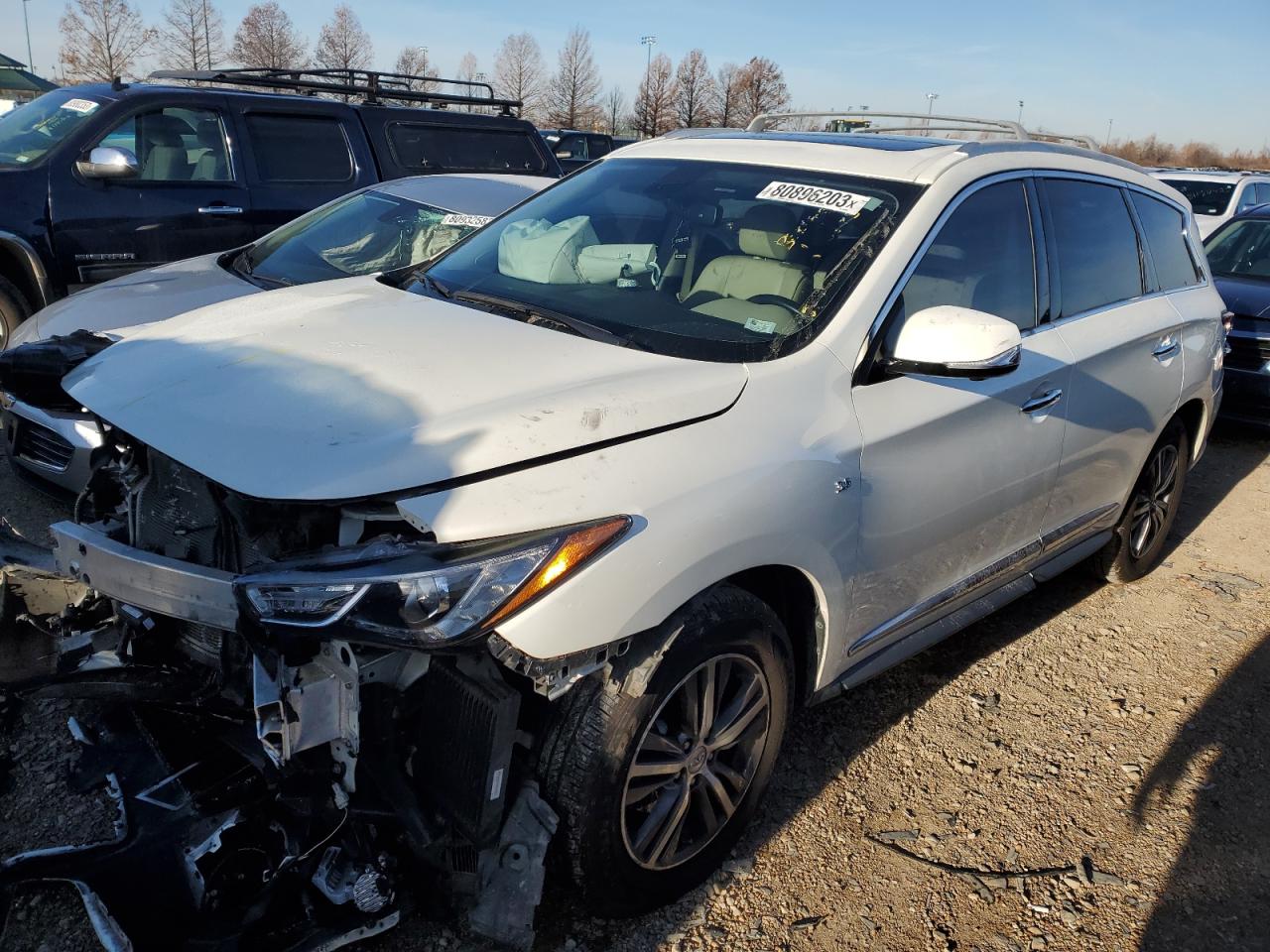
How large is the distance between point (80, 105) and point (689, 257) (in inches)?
206

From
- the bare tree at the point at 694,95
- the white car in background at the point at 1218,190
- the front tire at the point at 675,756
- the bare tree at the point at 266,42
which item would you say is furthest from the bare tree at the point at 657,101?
the front tire at the point at 675,756

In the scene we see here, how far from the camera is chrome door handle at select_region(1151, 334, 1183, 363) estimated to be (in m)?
4.06

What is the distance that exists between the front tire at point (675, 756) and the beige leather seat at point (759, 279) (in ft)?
2.86

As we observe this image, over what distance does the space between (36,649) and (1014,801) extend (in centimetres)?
290

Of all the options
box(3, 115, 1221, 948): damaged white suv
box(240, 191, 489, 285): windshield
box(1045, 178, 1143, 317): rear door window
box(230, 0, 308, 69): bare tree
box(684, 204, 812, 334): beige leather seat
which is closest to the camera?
box(3, 115, 1221, 948): damaged white suv

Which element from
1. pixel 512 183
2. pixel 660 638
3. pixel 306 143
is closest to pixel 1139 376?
pixel 660 638

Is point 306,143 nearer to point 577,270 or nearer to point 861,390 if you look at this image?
point 577,270

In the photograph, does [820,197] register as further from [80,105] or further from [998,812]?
[80,105]

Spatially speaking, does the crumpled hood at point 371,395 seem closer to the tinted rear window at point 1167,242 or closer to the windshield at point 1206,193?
the tinted rear window at point 1167,242

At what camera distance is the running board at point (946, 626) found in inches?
112

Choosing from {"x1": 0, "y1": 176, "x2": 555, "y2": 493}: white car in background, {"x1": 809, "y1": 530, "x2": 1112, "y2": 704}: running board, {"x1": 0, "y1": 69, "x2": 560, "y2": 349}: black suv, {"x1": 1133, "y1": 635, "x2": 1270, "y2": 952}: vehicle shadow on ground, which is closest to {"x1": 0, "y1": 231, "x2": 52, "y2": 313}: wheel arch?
{"x1": 0, "y1": 69, "x2": 560, "y2": 349}: black suv

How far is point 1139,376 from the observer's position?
12.9 feet

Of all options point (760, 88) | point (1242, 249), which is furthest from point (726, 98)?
point (1242, 249)

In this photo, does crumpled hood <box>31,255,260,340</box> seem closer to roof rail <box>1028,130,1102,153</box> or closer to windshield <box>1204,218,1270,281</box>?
roof rail <box>1028,130,1102,153</box>
